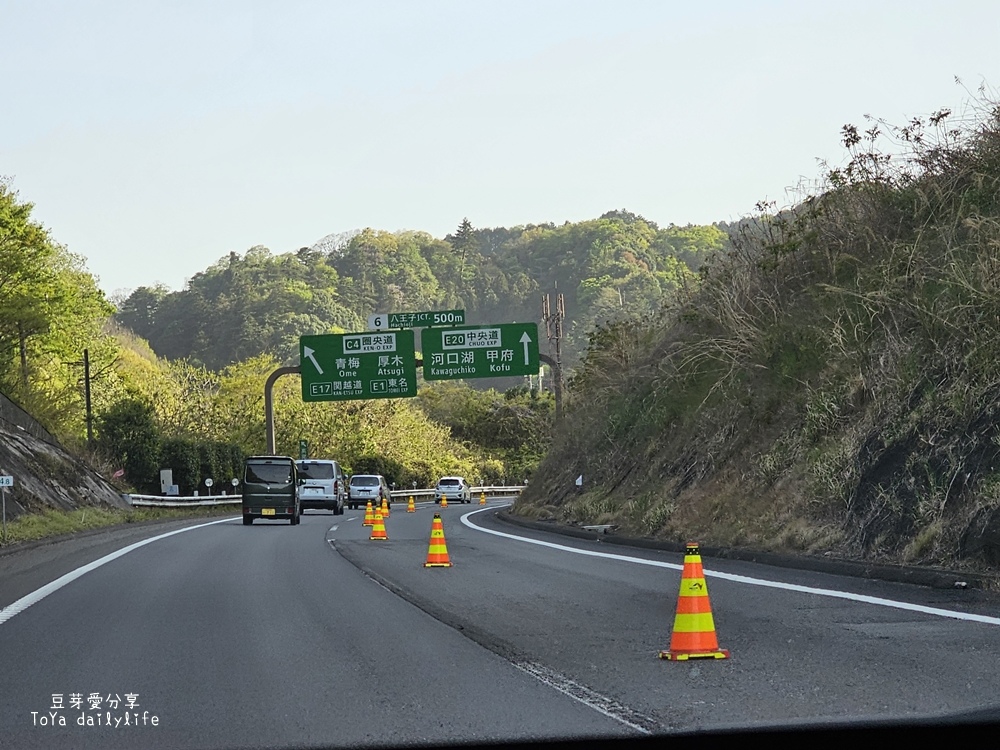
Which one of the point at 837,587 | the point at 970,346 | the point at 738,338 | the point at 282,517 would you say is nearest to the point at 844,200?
the point at 738,338

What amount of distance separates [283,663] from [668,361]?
2078 centimetres

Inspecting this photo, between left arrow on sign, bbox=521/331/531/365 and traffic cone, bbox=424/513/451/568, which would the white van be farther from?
traffic cone, bbox=424/513/451/568

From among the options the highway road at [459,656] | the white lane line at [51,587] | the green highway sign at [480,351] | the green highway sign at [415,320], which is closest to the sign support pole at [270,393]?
the green highway sign at [415,320]

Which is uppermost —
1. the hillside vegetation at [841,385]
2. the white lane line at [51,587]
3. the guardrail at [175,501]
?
the hillside vegetation at [841,385]

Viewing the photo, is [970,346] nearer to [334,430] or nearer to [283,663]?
[283,663]

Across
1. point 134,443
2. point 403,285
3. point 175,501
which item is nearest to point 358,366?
point 175,501

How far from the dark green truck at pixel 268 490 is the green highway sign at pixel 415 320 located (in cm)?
782

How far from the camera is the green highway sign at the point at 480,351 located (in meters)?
43.9

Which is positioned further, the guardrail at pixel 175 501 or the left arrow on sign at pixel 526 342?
the guardrail at pixel 175 501

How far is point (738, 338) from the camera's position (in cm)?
2459

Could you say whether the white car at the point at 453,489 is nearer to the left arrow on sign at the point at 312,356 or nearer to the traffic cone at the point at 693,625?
the left arrow on sign at the point at 312,356

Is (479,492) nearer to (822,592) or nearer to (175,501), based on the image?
(175,501)

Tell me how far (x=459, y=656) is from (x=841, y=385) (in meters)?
11.8

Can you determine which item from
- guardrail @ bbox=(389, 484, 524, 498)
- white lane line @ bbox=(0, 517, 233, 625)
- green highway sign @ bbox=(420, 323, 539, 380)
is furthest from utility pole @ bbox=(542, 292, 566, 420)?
guardrail @ bbox=(389, 484, 524, 498)
